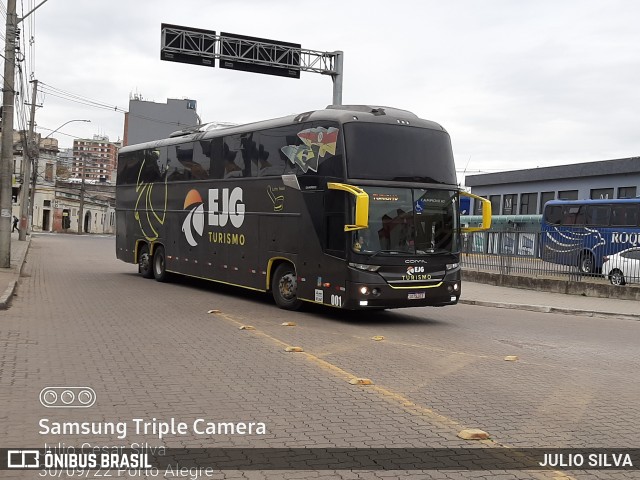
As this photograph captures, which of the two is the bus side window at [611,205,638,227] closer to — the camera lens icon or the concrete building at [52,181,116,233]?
the camera lens icon

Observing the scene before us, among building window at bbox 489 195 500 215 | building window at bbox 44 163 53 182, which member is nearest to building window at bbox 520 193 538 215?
building window at bbox 489 195 500 215

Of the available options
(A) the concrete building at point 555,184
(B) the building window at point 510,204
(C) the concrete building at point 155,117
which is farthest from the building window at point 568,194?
(C) the concrete building at point 155,117

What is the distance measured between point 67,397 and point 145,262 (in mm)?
15775

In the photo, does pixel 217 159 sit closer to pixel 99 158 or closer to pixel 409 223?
pixel 409 223

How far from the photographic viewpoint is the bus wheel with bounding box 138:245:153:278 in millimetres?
22031

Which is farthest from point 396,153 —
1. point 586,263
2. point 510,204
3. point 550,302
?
point 510,204

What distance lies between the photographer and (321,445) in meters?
5.60

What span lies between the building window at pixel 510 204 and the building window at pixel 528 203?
0.81 metres

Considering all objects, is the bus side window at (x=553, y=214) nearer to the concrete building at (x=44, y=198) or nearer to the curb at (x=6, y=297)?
the curb at (x=6, y=297)

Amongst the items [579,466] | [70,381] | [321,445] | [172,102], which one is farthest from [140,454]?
[172,102]

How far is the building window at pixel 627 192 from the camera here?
45.9 metres

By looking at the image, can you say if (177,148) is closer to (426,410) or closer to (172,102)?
(426,410)

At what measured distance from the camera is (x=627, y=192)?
46.5 metres

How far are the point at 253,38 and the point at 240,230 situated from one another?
15.1 metres
